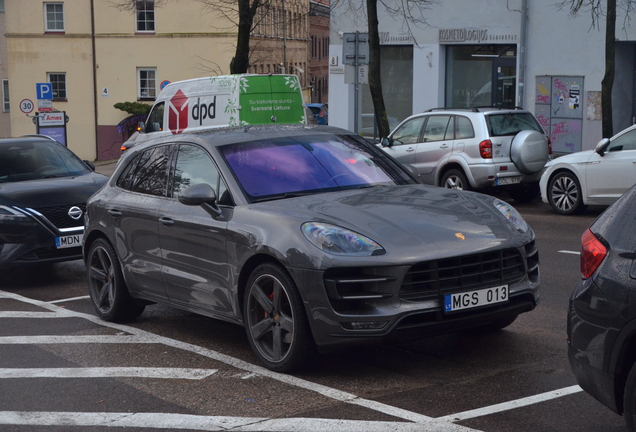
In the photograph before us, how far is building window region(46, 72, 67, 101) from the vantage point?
48.0m

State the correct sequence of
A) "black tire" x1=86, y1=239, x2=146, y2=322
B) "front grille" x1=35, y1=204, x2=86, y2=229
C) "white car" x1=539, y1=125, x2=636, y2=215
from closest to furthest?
"black tire" x1=86, y1=239, x2=146, y2=322 < "front grille" x1=35, y1=204, x2=86, y2=229 < "white car" x1=539, y1=125, x2=636, y2=215

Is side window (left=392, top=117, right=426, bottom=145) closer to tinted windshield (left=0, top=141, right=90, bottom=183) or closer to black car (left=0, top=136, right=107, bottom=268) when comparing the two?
tinted windshield (left=0, top=141, right=90, bottom=183)

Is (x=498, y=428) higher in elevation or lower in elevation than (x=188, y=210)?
lower

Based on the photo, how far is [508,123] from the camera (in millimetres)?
16641

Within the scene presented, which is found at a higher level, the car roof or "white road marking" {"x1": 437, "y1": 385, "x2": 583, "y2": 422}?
the car roof

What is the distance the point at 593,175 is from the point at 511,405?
994 cm

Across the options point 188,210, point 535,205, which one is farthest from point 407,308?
point 535,205

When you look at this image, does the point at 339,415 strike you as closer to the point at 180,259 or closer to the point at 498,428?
the point at 498,428

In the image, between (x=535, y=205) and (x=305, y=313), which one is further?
(x=535, y=205)

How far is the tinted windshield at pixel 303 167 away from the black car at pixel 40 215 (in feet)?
13.7

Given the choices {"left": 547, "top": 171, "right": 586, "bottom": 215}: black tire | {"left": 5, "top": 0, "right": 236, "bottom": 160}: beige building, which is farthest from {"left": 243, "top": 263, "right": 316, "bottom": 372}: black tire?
{"left": 5, "top": 0, "right": 236, "bottom": 160}: beige building

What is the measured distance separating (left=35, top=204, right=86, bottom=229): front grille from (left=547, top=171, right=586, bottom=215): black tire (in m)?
8.04

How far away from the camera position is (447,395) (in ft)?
18.4

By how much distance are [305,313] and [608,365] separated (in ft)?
7.11
